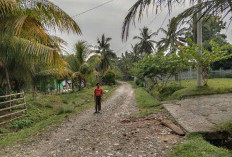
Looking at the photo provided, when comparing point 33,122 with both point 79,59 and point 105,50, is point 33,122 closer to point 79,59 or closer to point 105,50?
point 79,59

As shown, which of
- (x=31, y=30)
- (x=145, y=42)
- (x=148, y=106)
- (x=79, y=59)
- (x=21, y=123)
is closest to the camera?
(x=31, y=30)

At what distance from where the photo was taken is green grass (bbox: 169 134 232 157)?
2.87 m

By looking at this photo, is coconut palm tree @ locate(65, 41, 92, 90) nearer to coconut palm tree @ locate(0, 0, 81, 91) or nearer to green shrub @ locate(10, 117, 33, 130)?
green shrub @ locate(10, 117, 33, 130)

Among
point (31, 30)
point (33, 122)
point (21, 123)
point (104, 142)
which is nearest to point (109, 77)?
point (33, 122)

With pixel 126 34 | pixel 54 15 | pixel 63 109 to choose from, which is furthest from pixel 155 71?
pixel 126 34

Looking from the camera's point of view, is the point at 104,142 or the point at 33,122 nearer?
the point at 104,142

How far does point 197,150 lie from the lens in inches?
120

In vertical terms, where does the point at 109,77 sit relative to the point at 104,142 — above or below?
above

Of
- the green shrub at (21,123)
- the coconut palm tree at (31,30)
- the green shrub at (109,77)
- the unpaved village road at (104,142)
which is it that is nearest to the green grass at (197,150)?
the unpaved village road at (104,142)

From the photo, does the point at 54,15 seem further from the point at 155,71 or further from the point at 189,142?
the point at 155,71

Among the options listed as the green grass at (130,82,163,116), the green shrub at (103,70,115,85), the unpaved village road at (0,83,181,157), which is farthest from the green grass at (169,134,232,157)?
the green shrub at (103,70,115,85)

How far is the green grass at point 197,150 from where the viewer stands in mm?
2867

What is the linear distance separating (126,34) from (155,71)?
9.18 meters

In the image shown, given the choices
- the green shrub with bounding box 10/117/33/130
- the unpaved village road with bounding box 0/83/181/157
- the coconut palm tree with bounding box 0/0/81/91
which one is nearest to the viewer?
the unpaved village road with bounding box 0/83/181/157
